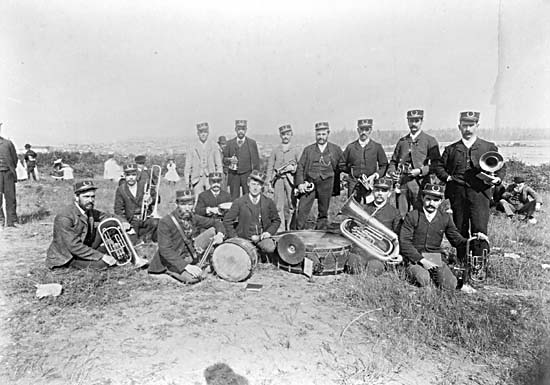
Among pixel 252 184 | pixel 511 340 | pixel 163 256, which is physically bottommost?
pixel 511 340

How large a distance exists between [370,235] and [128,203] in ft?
14.6

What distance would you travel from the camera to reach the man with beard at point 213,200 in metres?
7.49

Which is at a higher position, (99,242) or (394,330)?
(99,242)

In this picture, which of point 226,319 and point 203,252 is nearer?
point 226,319

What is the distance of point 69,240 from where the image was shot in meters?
5.95

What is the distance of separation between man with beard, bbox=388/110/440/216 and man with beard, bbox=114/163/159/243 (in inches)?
174

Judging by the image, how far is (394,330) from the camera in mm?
4492

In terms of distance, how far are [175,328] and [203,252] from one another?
78.9 inches

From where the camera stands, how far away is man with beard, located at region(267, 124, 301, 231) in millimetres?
8516

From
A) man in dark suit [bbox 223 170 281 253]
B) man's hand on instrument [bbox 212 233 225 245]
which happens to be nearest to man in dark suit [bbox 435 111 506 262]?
man in dark suit [bbox 223 170 281 253]

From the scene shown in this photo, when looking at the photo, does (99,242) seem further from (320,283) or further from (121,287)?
(320,283)

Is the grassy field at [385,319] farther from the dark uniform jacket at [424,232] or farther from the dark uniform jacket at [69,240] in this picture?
the dark uniform jacket at [424,232]

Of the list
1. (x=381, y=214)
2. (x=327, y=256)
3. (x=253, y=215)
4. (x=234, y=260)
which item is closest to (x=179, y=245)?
(x=234, y=260)

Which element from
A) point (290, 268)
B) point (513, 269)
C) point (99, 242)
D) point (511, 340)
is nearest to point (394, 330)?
point (511, 340)
